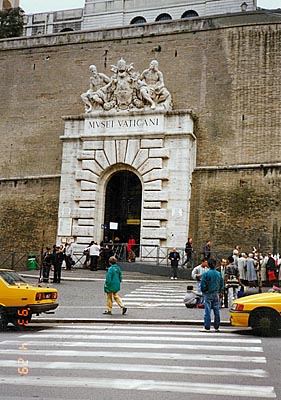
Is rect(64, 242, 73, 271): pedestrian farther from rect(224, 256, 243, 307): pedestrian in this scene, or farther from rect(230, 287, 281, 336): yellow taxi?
rect(230, 287, 281, 336): yellow taxi

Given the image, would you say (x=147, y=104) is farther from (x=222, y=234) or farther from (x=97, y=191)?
(x=222, y=234)

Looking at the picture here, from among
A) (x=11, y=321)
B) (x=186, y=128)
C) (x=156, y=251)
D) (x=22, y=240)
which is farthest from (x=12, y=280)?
(x=22, y=240)

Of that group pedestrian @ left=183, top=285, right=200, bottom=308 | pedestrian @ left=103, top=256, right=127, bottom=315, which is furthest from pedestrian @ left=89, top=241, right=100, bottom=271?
pedestrian @ left=103, top=256, right=127, bottom=315

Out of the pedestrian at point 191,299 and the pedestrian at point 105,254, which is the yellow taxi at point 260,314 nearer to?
the pedestrian at point 191,299

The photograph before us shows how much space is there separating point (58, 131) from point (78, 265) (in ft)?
24.3

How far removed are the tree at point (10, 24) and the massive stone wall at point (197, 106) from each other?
8.40 m

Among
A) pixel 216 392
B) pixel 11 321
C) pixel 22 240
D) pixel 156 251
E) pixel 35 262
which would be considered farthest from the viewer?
pixel 22 240

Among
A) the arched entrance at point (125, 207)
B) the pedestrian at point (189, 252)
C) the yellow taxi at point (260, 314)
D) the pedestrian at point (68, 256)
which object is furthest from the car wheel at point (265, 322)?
the arched entrance at point (125, 207)

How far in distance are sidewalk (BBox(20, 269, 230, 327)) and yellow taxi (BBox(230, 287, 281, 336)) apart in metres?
1.40

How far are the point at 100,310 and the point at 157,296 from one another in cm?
294

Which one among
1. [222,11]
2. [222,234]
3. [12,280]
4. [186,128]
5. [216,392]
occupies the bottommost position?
[216,392]

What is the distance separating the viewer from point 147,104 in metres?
26.3

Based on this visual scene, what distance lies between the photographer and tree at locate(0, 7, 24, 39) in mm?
39688

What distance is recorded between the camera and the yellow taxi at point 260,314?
35.1ft
